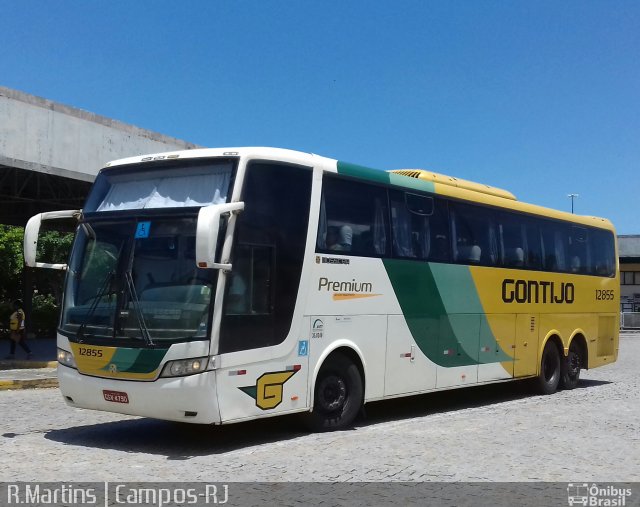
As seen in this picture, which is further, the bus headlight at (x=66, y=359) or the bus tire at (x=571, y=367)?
the bus tire at (x=571, y=367)

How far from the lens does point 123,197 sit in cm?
988

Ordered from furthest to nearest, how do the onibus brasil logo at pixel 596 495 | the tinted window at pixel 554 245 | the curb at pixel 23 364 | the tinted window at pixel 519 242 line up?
the curb at pixel 23 364, the tinted window at pixel 554 245, the tinted window at pixel 519 242, the onibus brasil logo at pixel 596 495

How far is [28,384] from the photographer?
15984 mm

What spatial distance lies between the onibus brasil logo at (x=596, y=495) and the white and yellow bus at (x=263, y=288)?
3587mm

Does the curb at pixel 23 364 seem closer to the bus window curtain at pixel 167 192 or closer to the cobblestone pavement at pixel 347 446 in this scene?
the cobblestone pavement at pixel 347 446

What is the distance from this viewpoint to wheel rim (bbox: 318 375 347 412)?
10.4 meters

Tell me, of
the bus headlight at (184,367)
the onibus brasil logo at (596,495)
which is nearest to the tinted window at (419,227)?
the bus headlight at (184,367)

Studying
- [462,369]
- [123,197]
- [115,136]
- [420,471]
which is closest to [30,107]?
[115,136]

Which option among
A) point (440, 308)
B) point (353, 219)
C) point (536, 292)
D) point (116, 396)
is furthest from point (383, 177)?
point (536, 292)

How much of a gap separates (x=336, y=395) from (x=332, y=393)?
0.08 m

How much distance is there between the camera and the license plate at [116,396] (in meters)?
9.04

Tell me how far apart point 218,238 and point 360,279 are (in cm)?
271

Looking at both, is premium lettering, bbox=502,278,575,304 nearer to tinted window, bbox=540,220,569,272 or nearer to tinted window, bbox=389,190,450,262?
tinted window, bbox=540,220,569,272

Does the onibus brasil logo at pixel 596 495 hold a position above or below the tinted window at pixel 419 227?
below
